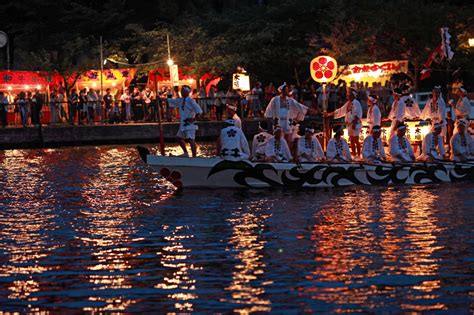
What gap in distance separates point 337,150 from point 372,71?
89.6ft

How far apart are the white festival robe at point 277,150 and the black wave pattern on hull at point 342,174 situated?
0.29m

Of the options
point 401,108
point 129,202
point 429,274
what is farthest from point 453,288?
point 401,108

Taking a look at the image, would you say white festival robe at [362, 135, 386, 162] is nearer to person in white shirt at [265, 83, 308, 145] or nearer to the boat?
the boat

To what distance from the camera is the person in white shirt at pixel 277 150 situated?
2531 centimetres

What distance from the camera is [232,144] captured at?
24859 mm

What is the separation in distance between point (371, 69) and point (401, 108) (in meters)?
24.8

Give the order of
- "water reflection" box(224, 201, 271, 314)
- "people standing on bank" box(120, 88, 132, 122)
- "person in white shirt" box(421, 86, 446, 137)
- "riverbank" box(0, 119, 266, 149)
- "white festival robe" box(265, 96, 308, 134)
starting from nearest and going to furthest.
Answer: "water reflection" box(224, 201, 271, 314), "white festival robe" box(265, 96, 308, 134), "person in white shirt" box(421, 86, 446, 137), "riverbank" box(0, 119, 266, 149), "people standing on bank" box(120, 88, 132, 122)

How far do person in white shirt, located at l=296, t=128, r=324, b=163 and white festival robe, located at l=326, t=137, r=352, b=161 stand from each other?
21 centimetres

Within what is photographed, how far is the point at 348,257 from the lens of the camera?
16016 mm

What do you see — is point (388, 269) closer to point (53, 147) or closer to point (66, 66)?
point (53, 147)

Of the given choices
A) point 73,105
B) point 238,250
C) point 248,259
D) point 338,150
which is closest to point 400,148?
point 338,150

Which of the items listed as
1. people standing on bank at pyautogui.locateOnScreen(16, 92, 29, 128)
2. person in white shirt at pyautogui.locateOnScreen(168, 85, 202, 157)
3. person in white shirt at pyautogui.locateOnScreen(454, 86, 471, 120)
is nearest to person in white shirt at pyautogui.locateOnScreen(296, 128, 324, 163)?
person in white shirt at pyautogui.locateOnScreen(168, 85, 202, 157)

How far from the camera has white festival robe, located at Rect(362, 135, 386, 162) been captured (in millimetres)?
25859

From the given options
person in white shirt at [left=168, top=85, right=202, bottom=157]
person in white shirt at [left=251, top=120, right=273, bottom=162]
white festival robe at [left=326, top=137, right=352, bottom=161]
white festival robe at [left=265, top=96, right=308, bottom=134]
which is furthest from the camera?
white festival robe at [left=265, top=96, right=308, bottom=134]
